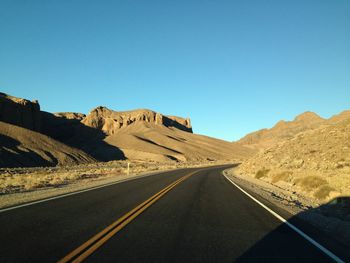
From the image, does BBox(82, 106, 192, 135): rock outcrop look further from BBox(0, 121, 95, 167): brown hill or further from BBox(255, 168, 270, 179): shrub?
BBox(255, 168, 270, 179): shrub

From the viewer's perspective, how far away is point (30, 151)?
224 ft

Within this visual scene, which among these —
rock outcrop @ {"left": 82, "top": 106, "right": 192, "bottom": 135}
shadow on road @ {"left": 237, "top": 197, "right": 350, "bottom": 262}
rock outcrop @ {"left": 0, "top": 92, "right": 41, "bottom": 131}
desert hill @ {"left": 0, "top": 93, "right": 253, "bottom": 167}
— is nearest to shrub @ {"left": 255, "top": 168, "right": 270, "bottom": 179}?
shadow on road @ {"left": 237, "top": 197, "right": 350, "bottom": 262}

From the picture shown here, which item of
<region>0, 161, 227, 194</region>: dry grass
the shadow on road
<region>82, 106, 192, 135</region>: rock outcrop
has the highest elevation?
<region>82, 106, 192, 135</region>: rock outcrop

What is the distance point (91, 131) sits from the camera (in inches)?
6117

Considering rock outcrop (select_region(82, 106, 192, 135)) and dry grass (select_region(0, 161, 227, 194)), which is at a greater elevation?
rock outcrop (select_region(82, 106, 192, 135))

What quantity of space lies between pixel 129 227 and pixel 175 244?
72.7 inches

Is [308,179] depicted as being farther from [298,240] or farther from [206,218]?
[298,240]

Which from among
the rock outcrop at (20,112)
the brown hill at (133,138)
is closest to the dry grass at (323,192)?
the rock outcrop at (20,112)

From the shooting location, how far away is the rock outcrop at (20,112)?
296ft

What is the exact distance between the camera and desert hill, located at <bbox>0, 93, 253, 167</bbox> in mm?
74812

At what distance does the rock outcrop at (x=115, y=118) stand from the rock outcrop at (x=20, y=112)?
2168 inches

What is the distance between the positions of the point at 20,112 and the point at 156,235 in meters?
98.0

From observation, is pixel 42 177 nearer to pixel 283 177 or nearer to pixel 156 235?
pixel 283 177

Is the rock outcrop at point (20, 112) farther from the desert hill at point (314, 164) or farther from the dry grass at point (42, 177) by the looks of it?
the desert hill at point (314, 164)
